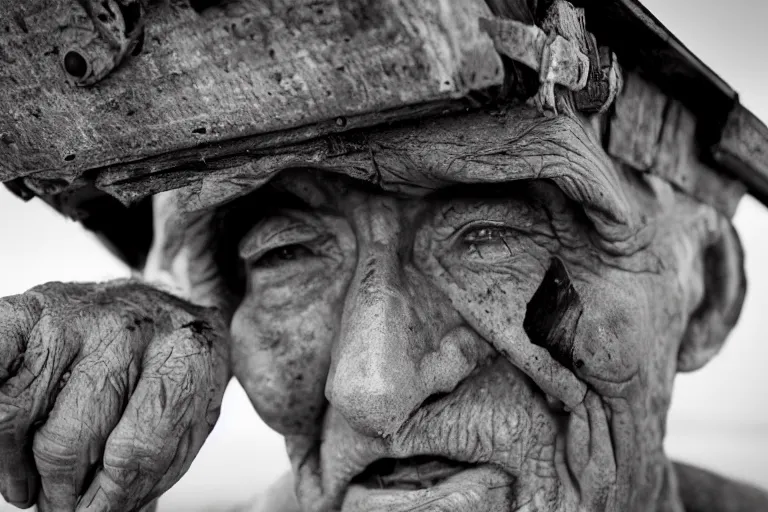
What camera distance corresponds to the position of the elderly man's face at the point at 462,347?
112 cm

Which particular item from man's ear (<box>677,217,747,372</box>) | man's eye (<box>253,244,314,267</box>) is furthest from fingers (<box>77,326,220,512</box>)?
man's ear (<box>677,217,747,372</box>)

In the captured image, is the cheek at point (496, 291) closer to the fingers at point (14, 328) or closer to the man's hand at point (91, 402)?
the man's hand at point (91, 402)

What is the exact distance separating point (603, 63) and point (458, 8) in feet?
0.79

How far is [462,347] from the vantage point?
114cm

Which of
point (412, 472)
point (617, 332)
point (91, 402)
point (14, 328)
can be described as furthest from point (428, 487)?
point (14, 328)

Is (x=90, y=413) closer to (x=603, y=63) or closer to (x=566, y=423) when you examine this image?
(x=566, y=423)

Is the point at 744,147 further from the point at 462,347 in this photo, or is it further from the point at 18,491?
the point at 18,491

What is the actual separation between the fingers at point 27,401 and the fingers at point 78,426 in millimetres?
15

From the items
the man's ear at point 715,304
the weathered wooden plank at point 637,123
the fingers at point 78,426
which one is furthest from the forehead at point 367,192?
the man's ear at point 715,304

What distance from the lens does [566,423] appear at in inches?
45.8

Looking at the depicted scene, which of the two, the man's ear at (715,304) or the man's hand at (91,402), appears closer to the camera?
the man's hand at (91,402)

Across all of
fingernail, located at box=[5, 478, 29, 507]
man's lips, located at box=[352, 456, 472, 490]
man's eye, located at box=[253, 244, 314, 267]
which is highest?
man's eye, located at box=[253, 244, 314, 267]

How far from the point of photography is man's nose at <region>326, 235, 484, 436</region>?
1.07 meters

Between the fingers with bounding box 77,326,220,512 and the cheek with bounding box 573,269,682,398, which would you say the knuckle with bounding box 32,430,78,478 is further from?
the cheek with bounding box 573,269,682,398
